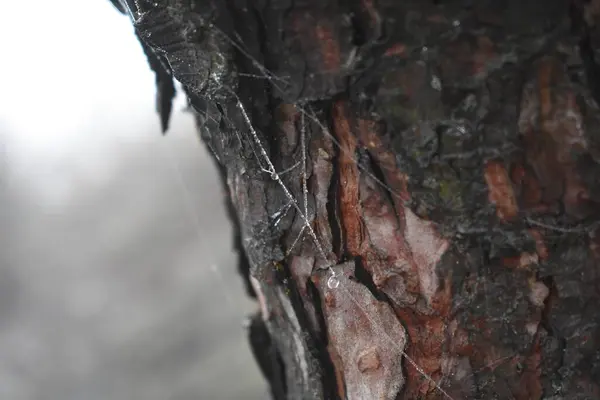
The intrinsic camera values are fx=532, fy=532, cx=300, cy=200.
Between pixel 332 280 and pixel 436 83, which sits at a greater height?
pixel 436 83

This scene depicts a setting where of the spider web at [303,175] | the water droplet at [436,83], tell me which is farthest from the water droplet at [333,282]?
the water droplet at [436,83]

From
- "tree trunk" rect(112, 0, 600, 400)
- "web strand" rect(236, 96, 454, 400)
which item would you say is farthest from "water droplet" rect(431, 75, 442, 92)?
"web strand" rect(236, 96, 454, 400)

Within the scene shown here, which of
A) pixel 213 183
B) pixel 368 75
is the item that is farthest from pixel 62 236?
pixel 368 75

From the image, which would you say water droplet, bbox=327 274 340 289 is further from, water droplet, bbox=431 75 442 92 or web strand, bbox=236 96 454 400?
water droplet, bbox=431 75 442 92

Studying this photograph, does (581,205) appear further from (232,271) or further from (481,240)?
(232,271)

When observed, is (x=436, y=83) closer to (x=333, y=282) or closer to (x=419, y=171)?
(x=419, y=171)

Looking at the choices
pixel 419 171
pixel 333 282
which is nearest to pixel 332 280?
pixel 333 282

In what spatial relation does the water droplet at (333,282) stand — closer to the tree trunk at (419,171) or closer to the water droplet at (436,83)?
the tree trunk at (419,171)
